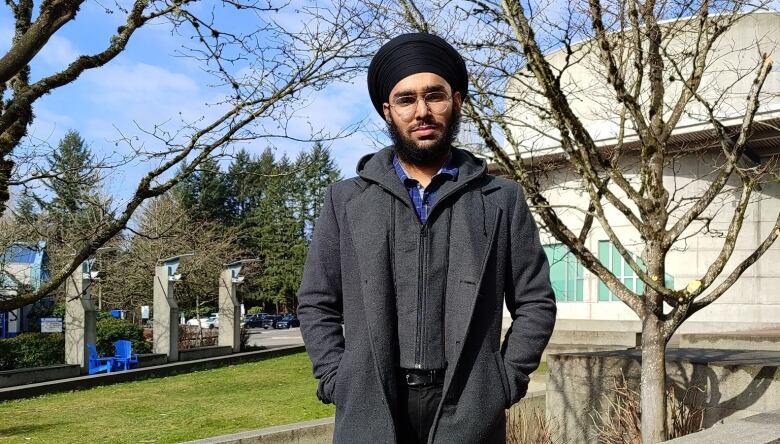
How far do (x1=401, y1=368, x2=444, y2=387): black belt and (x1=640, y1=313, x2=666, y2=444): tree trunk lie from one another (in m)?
4.55

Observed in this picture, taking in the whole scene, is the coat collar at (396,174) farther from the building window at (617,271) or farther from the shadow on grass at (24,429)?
the building window at (617,271)

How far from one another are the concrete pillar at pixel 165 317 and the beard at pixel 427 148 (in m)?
19.5

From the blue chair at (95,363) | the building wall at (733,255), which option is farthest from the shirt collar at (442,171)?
the building wall at (733,255)

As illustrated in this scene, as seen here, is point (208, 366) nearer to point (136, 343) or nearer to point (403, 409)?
point (136, 343)

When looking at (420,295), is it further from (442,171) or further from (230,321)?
(230,321)

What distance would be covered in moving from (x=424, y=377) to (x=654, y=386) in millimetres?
4658

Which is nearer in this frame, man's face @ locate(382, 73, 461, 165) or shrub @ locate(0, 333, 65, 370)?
man's face @ locate(382, 73, 461, 165)

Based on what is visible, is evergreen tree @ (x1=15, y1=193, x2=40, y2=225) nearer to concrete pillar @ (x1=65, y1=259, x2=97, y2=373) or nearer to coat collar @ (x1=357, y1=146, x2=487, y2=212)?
concrete pillar @ (x1=65, y1=259, x2=97, y2=373)

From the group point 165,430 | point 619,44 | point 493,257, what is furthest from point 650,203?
point 165,430

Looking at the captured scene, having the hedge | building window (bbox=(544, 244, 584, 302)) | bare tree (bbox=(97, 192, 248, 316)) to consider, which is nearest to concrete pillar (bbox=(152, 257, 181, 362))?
the hedge

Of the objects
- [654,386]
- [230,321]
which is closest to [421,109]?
[654,386]

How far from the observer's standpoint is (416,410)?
2404mm

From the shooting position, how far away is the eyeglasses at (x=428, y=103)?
2.56 m

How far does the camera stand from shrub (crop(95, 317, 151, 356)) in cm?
2059
